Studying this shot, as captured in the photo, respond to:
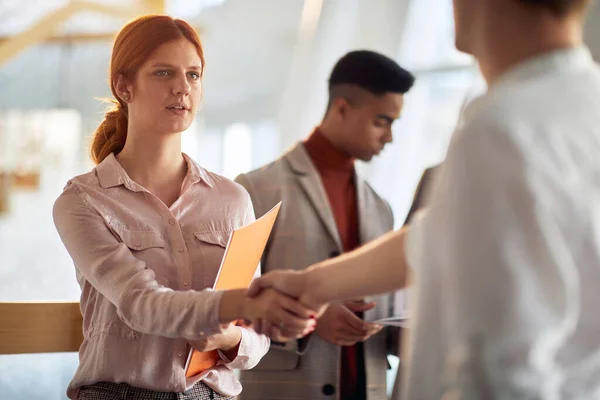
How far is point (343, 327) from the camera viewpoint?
6.81ft

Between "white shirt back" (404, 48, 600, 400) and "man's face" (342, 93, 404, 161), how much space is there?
1465 millimetres

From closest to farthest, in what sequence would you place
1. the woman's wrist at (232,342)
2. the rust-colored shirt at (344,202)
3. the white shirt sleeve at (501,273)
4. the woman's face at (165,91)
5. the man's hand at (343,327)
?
the white shirt sleeve at (501,273), the woman's wrist at (232,342), the woman's face at (165,91), the man's hand at (343,327), the rust-colored shirt at (344,202)

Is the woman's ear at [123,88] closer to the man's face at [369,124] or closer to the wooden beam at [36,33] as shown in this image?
the man's face at [369,124]

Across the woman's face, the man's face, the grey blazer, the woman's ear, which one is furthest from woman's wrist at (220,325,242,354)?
the man's face

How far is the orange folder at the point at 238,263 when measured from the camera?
134 cm

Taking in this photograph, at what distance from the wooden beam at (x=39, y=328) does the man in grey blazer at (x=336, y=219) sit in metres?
0.49

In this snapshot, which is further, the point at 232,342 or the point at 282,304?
the point at 232,342

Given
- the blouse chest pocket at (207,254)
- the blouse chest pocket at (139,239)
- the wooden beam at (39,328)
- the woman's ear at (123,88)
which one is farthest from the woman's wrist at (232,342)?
the wooden beam at (39,328)

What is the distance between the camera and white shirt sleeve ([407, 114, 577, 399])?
788 mm

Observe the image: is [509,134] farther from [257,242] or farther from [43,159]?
[43,159]

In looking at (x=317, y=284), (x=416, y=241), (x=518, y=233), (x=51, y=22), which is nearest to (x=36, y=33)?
(x=51, y=22)

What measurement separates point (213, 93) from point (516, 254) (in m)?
2.54

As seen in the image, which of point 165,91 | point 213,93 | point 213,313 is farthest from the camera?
point 213,93

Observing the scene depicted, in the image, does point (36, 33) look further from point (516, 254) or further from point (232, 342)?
point (516, 254)
